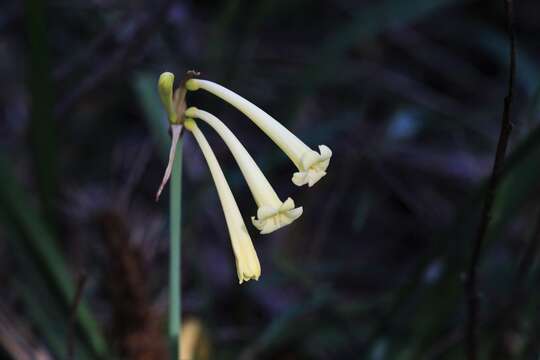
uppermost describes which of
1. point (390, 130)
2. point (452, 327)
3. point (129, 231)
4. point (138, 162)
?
point (138, 162)

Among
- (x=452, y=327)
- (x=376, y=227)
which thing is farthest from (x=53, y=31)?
(x=452, y=327)

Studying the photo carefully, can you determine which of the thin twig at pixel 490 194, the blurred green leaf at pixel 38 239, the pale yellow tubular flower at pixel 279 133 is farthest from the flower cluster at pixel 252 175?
the blurred green leaf at pixel 38 239

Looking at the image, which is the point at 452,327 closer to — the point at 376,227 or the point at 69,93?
the point at 376,227

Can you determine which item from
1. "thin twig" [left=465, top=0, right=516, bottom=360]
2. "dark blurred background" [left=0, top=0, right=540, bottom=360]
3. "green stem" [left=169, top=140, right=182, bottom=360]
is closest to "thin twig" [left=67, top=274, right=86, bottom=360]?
"dark blurred background" [left=0, top=0, right=540, bottom=360]

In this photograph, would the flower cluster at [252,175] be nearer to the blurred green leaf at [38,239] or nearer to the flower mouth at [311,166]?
the flower mouth at [311,166]

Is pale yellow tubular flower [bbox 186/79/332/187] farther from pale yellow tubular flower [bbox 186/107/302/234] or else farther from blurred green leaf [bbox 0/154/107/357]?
blurred green leaf [bbox 0/154/107/357]
